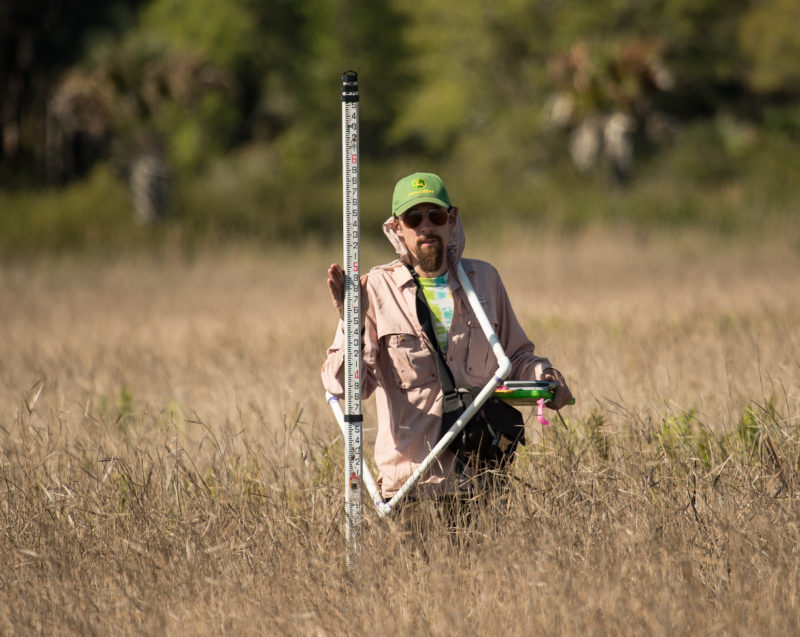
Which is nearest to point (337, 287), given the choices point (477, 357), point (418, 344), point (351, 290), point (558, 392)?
point (351, 290)

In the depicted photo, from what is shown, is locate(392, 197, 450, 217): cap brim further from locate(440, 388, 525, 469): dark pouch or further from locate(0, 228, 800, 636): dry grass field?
locate(0, 228, 800, 636): dry grass field

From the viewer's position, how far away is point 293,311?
14.2 metres

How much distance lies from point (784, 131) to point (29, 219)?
69.6 feet

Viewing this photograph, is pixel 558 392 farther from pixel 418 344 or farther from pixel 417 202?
pixel 417 202

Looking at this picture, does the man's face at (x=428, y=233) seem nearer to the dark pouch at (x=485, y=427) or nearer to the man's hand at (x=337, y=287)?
the man's hand at (x=337, y=287)

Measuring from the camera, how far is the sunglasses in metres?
4.12

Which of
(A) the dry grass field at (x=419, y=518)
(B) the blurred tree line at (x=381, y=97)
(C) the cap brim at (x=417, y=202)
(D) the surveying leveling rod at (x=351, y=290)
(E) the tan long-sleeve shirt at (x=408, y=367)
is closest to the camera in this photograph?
(A) the dry grass field at (x=419, y=518)

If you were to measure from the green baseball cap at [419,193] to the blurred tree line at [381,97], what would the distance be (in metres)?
21.4

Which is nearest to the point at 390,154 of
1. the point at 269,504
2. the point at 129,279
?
the point at 129,279

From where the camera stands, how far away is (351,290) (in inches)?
158

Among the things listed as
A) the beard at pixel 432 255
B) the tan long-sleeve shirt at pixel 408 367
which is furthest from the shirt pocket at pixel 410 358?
the beard at pixel 432 255

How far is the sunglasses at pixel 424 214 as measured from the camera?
412 centimetres

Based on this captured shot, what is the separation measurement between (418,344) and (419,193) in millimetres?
577

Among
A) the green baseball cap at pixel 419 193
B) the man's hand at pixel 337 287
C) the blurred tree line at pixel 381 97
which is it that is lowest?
the man's hand at pixel 337 287
